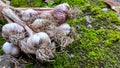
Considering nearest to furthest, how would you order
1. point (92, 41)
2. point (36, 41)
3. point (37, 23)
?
point (36, 41)
point (37, 23)
point (92, 41)

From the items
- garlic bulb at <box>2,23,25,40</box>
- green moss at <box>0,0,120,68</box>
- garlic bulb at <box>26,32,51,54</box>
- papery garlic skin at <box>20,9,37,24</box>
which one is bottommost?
green moss at <box>0,0,120,68</box>

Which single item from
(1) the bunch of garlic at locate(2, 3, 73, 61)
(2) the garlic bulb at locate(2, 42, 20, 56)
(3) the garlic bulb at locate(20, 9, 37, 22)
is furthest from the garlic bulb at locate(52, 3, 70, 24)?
(2) the garlic bulb at locate(2, 42, 20, 56)

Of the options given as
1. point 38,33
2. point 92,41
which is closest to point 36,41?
point 38,33

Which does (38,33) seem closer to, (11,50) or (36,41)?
(36,41)

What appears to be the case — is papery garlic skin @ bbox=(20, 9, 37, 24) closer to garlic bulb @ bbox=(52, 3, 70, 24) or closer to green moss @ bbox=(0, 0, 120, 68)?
garlic bulb @ bbox=(52, 3, 70, 24)

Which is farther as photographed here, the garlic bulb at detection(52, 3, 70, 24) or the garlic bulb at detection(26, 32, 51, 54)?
the garlic bulb at detection(52, 3, 70, 24)

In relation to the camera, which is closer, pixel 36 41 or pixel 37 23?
pixel 36 41

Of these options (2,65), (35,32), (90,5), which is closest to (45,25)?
(35,32)

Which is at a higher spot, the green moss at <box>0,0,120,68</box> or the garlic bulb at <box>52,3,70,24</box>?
the garlic bulb at <box>52,3,70,24</box>
